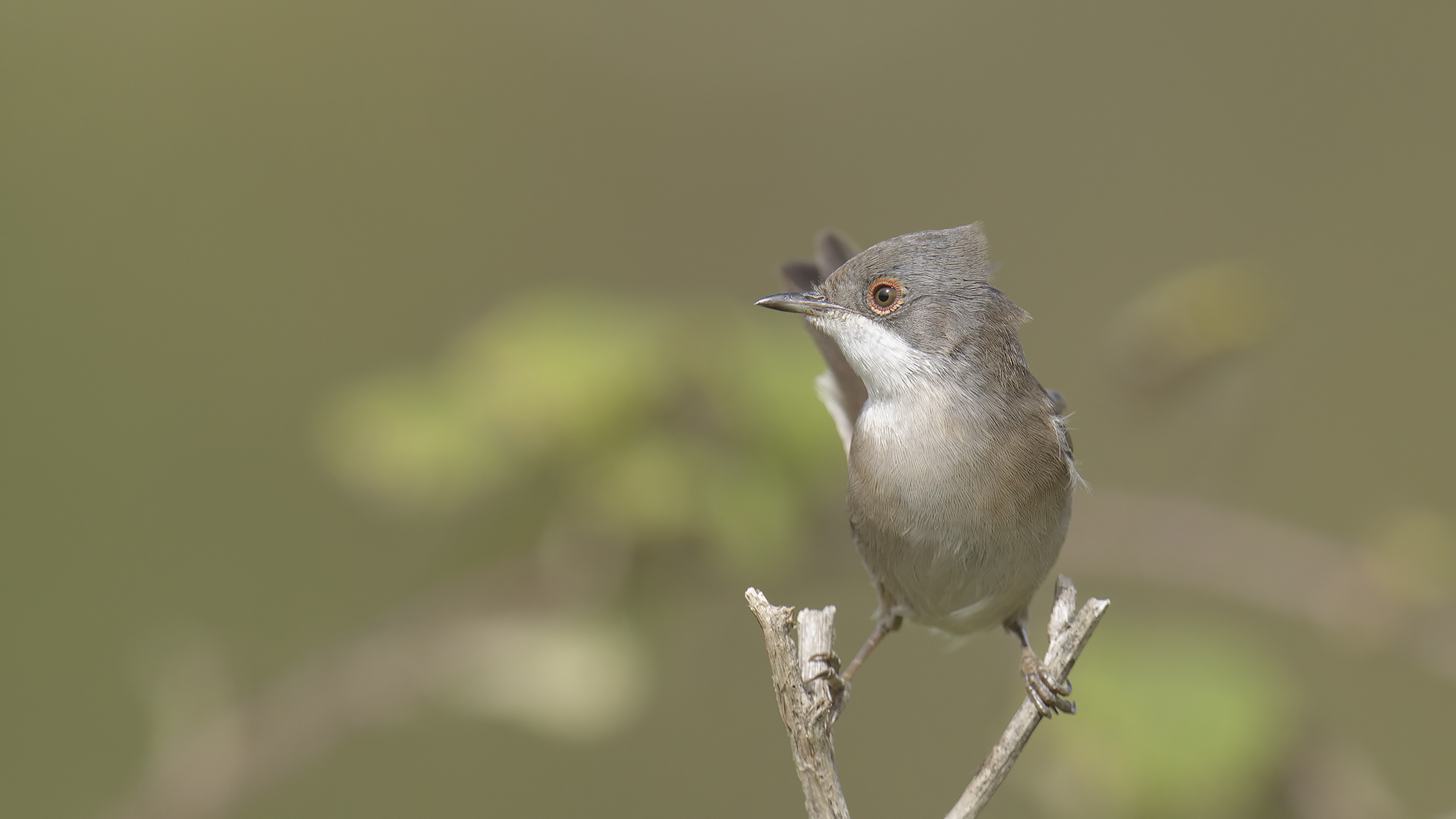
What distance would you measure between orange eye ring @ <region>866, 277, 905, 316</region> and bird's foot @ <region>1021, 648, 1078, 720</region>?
82 centimetres

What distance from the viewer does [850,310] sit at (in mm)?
2457

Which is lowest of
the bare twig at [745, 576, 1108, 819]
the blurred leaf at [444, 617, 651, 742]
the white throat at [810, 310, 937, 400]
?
the blurred leaf at [444, 617, 651, 742]

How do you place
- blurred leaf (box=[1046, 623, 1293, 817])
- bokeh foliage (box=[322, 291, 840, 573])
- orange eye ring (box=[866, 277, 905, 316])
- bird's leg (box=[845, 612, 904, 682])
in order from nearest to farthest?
orange eye ring (box=[866, 277, 905, 316]), bird's leg (box=[845, 612, 904, 682]), blurred leaf (box=[1046, 623, 1293, 817]), bokeh foliage (box=[322, 291, 840, 573])

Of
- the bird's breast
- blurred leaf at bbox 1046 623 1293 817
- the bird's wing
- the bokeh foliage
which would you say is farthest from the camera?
the bokeh foliage

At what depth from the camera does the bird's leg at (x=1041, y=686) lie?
6.41 ft

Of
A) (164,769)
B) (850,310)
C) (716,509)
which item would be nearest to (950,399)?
(850,310)

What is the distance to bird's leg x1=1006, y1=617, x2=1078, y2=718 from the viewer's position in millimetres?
1954

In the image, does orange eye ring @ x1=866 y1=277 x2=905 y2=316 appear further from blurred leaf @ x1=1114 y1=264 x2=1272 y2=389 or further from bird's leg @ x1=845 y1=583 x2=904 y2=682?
blurred leaf @ x1=1114 y1=264 x2=1272 y2=389

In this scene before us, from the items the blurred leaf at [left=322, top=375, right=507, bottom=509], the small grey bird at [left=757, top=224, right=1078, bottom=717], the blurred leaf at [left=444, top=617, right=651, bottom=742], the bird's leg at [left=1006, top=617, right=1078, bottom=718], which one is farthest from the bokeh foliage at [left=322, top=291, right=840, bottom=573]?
the bird's leg at [left=1006, top=617, right=1078, bottom=718]

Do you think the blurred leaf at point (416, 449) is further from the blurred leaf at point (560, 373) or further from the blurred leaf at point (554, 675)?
the blurred leaf at point (554, 675)

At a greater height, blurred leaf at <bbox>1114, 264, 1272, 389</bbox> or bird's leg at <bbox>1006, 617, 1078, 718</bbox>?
blurred leaf at <bbox>1114, 264, 1272, 389</bbox>

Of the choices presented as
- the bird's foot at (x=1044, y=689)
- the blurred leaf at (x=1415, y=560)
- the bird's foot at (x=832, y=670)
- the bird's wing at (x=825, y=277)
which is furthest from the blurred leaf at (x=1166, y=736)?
the bird's foot at (x=832, y=670)

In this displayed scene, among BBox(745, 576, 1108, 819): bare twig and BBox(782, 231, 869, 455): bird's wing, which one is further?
BBox(782, 231, 869, 455): bird's wing

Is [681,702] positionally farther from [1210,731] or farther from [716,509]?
[1210,731]
